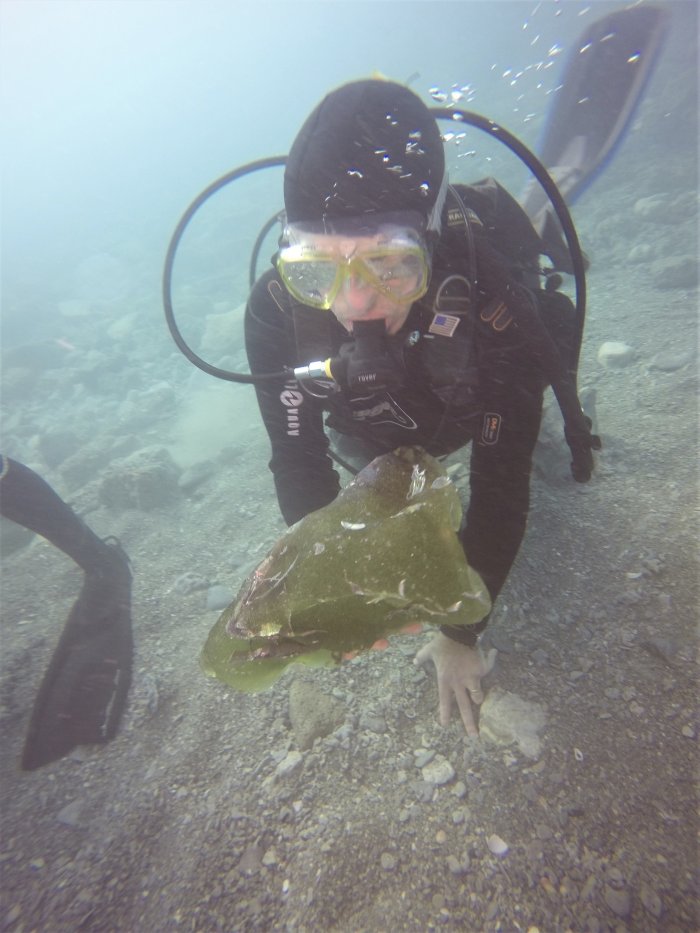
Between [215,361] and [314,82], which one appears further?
[314,82]

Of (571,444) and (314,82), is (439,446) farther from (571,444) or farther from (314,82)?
(314,82)

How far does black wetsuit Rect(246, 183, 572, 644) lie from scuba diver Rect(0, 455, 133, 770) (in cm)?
275

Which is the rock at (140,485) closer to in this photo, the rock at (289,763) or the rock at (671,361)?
the rock at (289,763)

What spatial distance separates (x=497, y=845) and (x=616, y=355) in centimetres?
568

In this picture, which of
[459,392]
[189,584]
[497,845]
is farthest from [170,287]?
[497,845]

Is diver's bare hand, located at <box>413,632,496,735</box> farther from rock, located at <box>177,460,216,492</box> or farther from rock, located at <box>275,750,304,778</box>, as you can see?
rock, located at <box>177,460,216,492</box>

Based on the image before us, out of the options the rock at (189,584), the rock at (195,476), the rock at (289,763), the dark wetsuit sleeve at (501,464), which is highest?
the dark wetsuit sleeve at (501,464)

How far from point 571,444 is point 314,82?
345 feet

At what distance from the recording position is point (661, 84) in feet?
48.6

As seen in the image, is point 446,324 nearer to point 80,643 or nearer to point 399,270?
point 399,270

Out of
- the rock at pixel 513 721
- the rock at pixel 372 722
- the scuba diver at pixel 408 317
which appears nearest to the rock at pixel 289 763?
the rock at pixel 372 722

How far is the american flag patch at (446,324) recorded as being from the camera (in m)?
2.20

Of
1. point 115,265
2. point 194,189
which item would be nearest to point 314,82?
point 194,189

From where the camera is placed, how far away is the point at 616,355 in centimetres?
554
